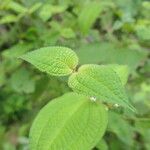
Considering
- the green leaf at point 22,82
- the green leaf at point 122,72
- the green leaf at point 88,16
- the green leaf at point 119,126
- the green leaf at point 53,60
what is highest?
the green leaf at point 53,60

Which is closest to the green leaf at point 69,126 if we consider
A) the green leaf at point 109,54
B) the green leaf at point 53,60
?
the green leaf at point 53,60

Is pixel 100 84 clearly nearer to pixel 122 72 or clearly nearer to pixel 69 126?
pixel 69 126

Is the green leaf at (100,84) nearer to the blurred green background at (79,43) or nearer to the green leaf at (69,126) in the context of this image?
the green leaf at (69,126)

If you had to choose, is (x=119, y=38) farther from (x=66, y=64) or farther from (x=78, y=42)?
(x=66, y=64)

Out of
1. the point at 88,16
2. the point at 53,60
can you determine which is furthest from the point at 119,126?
the point at 53,60

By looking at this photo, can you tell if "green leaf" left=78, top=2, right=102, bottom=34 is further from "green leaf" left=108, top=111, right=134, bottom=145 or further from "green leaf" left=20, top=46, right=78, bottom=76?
"green leaf" left=20, top=46, right=78, bottom=76
